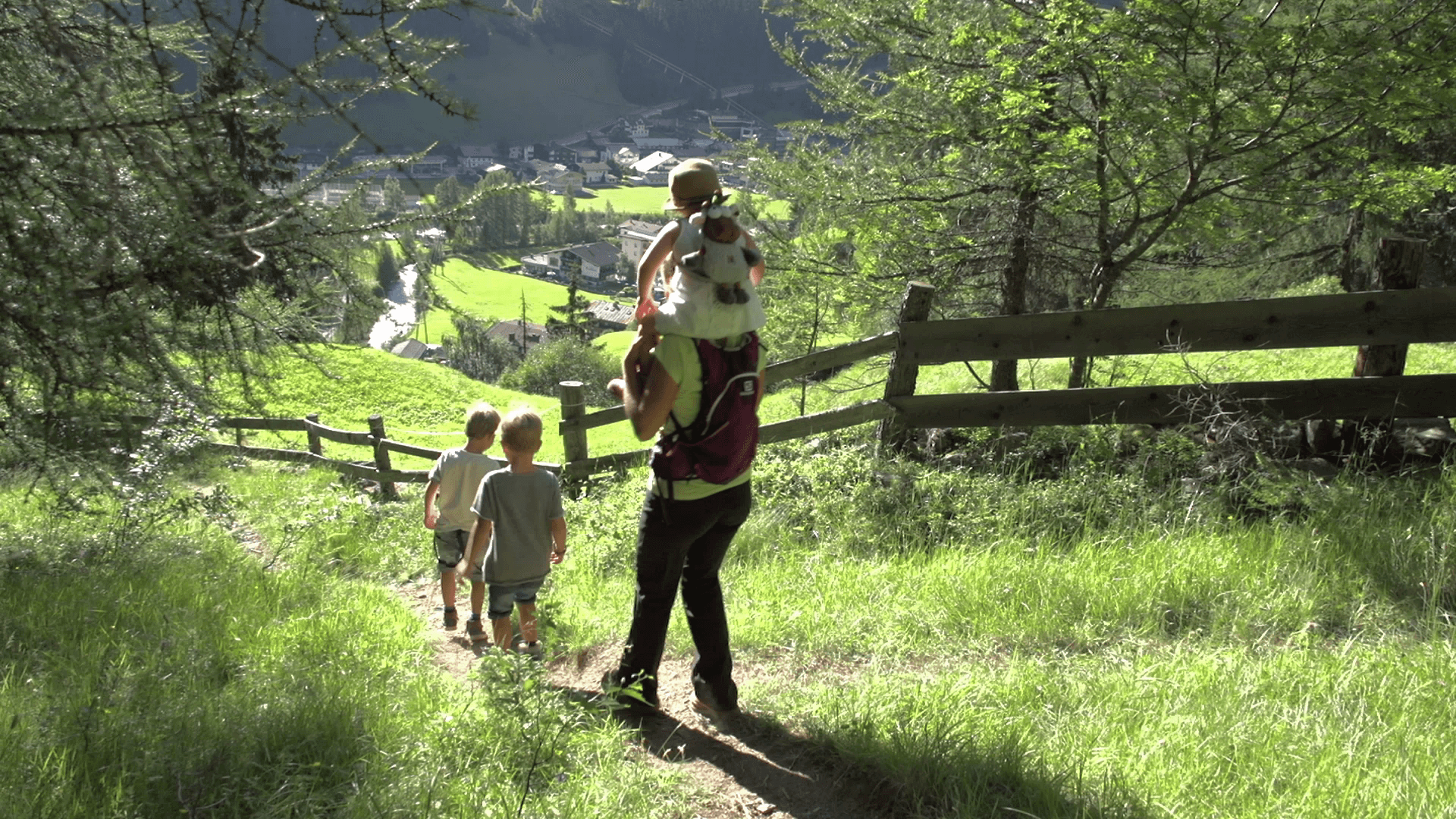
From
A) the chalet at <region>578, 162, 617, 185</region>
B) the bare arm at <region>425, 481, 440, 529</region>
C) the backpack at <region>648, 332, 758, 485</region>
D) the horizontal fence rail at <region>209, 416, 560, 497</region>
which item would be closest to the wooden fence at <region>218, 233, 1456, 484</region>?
the bare arm at <region>425, 481, 440, 529</region>

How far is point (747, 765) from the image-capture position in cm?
296

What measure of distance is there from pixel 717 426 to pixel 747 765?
3.88 feet

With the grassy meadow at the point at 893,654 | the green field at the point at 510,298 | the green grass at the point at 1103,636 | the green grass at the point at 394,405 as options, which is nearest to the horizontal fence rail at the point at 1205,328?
the grassy meadow at the point at 893,654

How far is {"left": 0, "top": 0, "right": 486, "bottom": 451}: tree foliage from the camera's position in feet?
9.61

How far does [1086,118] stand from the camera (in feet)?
22.4

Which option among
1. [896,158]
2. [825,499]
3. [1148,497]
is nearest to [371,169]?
[825,499]

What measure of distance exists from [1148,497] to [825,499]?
2.02 meters

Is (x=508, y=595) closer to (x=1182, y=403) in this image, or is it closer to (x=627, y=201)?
(x=1182, y=403)

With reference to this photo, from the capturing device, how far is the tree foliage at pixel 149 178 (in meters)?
2.93

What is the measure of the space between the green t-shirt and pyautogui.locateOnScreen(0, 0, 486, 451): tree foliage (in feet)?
3.95

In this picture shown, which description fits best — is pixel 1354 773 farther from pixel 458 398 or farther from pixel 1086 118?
pixel 458 398

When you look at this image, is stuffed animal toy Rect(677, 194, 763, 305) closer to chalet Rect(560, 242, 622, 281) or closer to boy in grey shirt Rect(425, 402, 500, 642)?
boy in grey shirt Rect(425, 402, 500, 642)

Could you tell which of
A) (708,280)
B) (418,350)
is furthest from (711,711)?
(418,350)

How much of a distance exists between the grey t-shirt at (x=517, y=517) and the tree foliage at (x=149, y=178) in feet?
3.85
